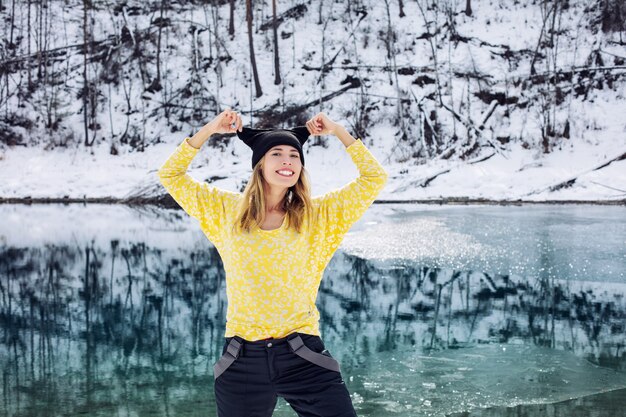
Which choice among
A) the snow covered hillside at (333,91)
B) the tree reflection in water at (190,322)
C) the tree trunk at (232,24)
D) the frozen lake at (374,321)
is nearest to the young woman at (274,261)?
the frozen lake at (374,321)

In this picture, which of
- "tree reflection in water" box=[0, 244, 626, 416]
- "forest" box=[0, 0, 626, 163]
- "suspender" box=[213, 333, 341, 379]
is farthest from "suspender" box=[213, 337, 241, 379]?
"forest" box=[0, 0, 626, 163]

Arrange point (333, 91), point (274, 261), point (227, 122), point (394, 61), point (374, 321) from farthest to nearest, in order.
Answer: point (394, 61), point (333, 91), point (374, 321), point (227, 122), point (274, 261)

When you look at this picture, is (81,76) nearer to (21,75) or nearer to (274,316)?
(21,75)

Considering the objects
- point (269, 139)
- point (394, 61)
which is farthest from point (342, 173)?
point (269, 139)

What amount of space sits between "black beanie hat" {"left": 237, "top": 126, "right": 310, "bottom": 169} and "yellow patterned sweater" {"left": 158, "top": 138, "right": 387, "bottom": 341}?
0.23m

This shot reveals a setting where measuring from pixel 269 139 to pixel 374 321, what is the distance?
17.6 ft

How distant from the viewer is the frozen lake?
551 cm

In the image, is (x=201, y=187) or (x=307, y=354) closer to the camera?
(x=307, y=354)

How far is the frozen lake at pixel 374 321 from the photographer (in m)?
5.51

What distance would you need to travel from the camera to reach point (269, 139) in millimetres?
2975

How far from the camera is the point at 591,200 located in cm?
2236

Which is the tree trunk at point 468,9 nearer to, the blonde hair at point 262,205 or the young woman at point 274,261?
the young woman at point 274,261

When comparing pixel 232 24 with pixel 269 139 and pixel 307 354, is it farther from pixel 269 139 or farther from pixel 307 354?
pixel 307 354

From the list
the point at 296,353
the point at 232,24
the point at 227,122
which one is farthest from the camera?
the point at 232,24
